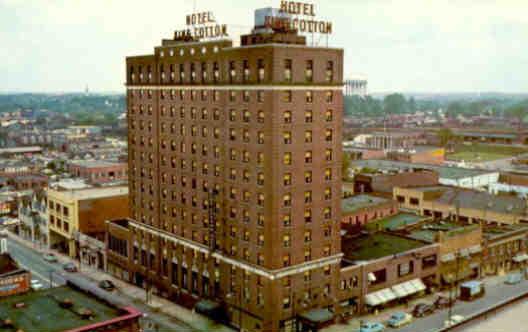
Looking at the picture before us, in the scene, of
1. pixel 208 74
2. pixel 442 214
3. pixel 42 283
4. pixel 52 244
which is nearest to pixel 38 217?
pixel 52 244

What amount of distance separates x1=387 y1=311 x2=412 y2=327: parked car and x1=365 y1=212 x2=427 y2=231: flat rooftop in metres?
30.1

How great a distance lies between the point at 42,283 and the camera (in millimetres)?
111688

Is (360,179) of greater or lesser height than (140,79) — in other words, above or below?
below

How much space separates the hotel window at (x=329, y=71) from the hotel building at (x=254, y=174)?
17 centimetres

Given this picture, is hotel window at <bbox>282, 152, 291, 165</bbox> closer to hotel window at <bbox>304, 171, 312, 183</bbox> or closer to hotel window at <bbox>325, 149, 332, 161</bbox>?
hotel window at <bbox>304, 171, 312, 183</bbox>

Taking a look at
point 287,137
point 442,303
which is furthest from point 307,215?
point 442,303

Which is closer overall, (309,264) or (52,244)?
(309,264)

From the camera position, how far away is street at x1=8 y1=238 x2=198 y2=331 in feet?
252

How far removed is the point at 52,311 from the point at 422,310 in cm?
5366

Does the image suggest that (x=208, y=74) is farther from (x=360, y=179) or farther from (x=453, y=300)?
(x=360, y=179)

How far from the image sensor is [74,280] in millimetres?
78312

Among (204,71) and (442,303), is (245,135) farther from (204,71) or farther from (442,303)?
(442,303)

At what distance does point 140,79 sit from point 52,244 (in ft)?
179

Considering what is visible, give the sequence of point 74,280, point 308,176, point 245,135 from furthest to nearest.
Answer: point 245,135
point 308,176
point 74,280
